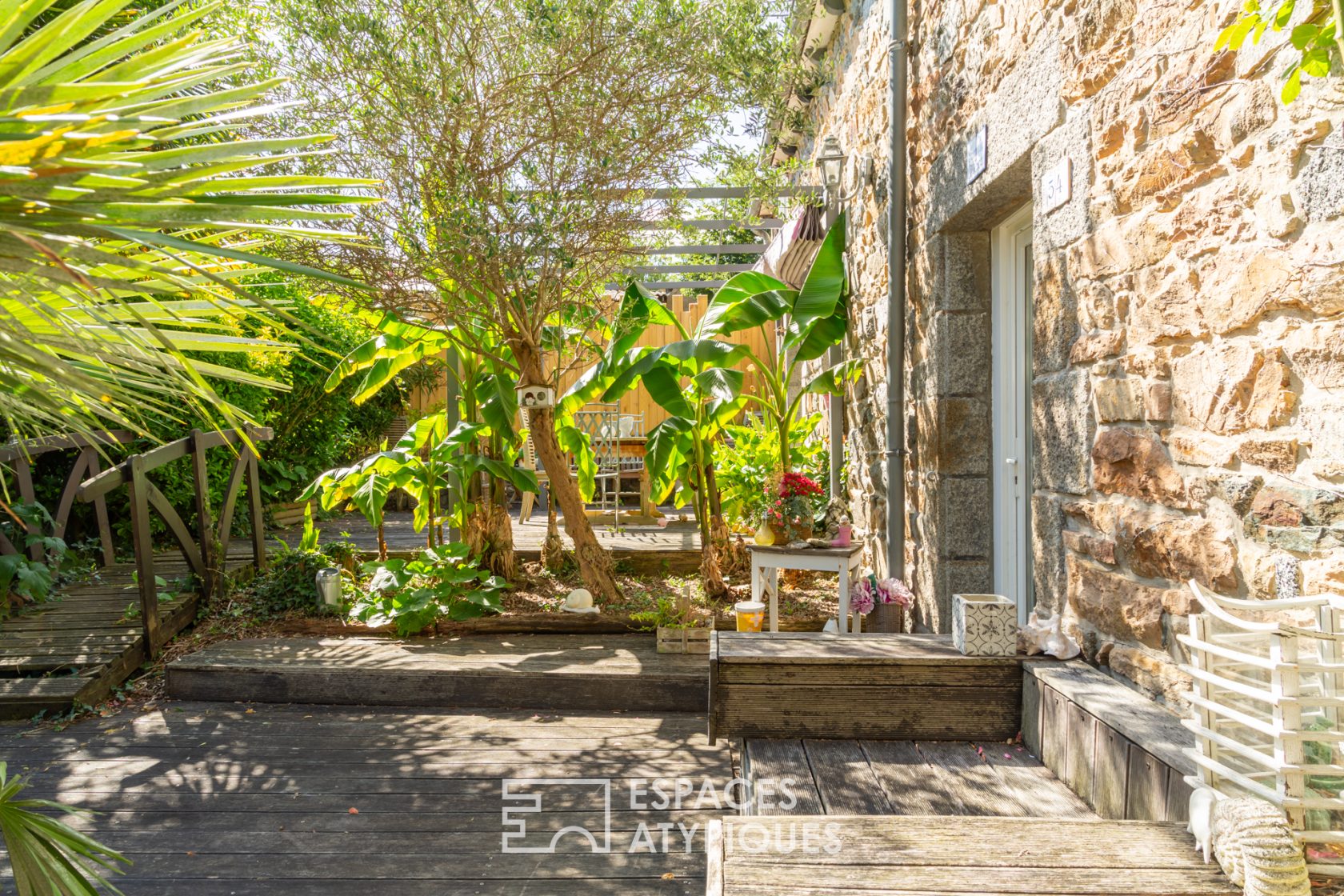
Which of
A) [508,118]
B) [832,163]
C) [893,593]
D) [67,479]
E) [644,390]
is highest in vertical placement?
[832,163]

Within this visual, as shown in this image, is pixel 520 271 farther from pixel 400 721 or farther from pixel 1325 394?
pixel 1325 394

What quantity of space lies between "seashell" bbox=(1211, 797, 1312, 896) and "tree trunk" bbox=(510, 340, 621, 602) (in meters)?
4.40

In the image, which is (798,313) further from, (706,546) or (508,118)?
(508,118)

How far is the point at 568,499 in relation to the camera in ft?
18.8

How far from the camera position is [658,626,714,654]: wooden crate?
4.99m

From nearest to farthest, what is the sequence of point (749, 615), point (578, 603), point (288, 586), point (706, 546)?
1. point (749, 615)
2. point (578, 603)
3. point (288, 586)
4. point (706, 546)

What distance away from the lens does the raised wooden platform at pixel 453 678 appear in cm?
459

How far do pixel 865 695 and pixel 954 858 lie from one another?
1.08 metres

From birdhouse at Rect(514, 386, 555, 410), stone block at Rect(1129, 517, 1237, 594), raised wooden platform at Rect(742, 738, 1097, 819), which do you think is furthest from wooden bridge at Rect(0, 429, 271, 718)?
stone block at Rect(1129, 517, 1237, 594)

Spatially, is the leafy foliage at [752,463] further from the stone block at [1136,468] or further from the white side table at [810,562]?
the stone block at [1136,468]

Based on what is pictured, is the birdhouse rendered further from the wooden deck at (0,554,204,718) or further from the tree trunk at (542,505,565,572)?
the wooden deck at (0,554,204,718)

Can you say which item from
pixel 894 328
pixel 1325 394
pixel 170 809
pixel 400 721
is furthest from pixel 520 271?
pixel 1325 394

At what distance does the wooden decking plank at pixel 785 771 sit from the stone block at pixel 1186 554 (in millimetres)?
1008

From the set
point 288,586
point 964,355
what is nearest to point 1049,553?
point 964,355
